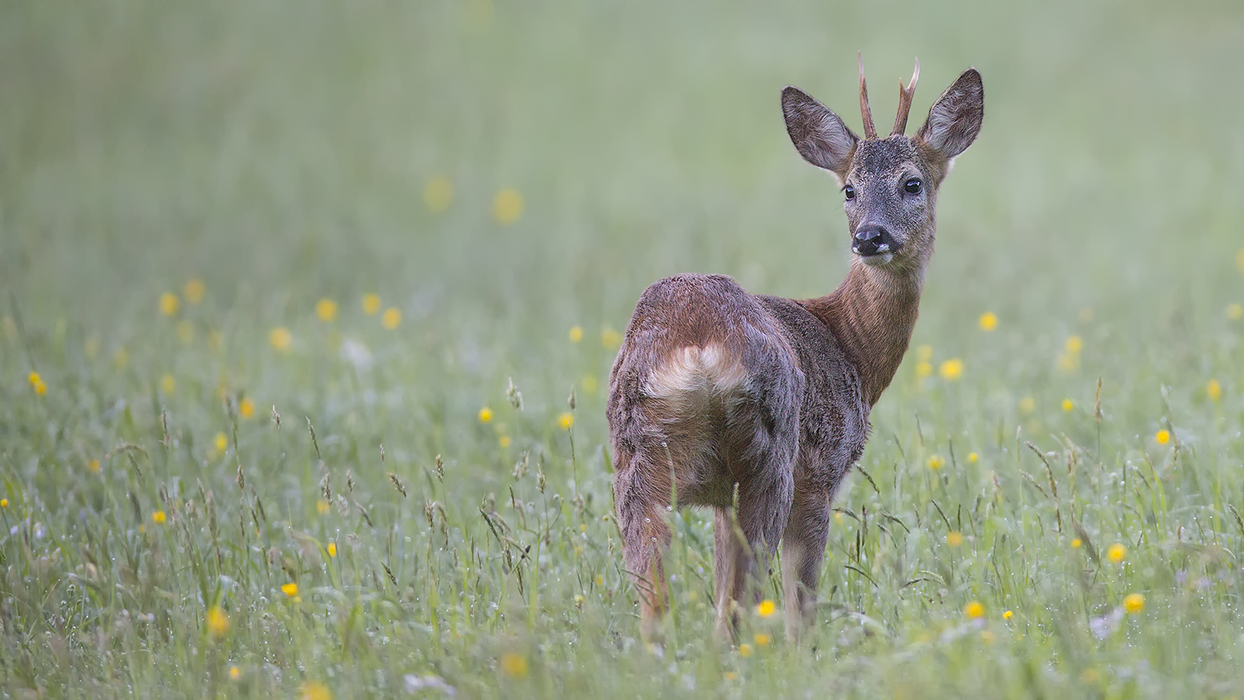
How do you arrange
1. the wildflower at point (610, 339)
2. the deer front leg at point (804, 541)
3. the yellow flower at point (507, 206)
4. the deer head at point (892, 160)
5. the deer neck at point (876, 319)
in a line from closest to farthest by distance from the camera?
the deer front leg at point (804, 541), the deer head at point (892, 160), the deer neck at point (876, 319), the wildflower at point (610, 339), the yellow flower at point (507, 206)

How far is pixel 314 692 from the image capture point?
2846 mm

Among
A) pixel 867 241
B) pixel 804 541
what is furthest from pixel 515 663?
pixel 867 241

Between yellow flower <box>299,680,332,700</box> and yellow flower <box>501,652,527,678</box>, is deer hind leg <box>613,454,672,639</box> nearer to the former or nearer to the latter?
yellow flower <box>501,652,527,678</box>

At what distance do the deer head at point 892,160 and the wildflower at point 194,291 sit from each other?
562 centimetres

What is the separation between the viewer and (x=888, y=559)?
3936mm

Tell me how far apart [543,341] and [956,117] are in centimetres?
351

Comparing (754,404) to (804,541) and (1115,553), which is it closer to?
(804,541)

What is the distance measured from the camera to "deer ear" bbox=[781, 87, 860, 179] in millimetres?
4660

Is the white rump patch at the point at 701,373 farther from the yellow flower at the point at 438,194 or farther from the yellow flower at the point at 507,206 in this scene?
the yellow flower at the point at 438,194

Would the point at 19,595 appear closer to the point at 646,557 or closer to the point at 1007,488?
the point at 646,557

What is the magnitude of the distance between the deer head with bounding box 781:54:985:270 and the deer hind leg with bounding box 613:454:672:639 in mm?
1139

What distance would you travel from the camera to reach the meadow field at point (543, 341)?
3350mm

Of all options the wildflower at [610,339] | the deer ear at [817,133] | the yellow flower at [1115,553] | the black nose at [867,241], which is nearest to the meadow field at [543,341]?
the yellow flower at [1115,553]

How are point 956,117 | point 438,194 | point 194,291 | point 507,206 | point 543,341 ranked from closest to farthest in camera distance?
point 956,117, point 543,341, point 194,291, point 507,206, point 438,194
